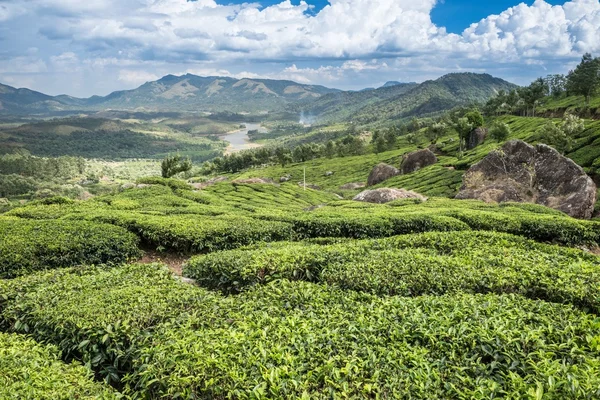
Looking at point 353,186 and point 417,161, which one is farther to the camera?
point 353,186

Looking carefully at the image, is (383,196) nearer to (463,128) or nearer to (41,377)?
(41,377)

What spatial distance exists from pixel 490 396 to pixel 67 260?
1664cm

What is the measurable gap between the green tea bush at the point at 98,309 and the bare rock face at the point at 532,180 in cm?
4459

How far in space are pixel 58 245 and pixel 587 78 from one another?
119 m

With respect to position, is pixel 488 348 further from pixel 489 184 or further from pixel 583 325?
pixel 489 184

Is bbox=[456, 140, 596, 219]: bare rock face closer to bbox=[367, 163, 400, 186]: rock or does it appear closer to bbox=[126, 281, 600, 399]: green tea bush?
bbox=[367, 163, 400, 186]: rock

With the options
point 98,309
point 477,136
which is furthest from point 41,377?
point 477,136

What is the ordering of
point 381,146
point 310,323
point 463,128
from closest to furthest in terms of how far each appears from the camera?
1. point 310,323
2. point 463,128
3. point 381,146

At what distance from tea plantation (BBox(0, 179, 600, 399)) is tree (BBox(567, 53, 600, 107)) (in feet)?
347

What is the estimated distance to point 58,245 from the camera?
626 inches

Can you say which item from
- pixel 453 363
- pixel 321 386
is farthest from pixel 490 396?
pixel 321 386

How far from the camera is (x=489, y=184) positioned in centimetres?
4950

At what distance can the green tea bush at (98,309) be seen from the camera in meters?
8.44

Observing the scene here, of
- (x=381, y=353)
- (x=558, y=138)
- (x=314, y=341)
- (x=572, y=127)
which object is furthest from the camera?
(x=572, y=127)
